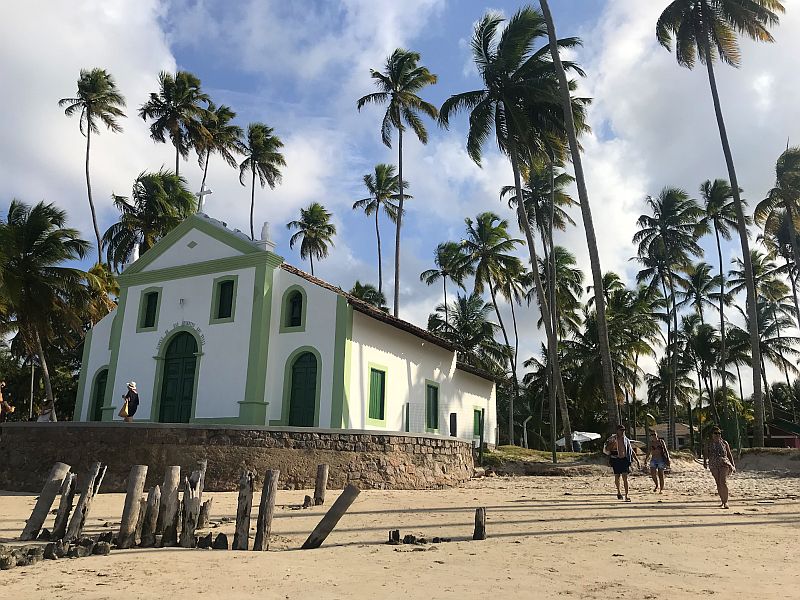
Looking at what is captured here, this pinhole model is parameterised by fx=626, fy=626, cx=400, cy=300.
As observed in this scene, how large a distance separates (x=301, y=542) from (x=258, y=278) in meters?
11.7

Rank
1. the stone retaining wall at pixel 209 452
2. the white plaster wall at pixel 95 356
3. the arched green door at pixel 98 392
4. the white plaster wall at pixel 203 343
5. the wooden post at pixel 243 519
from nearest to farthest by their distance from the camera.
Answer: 1. the wooden post at pixel 243 519
2. the stone retaining wall at pixel 209 452
3. the white plaster wall at pixel 203 343
4. the arched green door at pixel 98 392
5. the white plaster wall at pixel 95 356

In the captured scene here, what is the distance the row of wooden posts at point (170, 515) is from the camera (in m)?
8.09

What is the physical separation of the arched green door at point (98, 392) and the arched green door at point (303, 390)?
757 centimetres

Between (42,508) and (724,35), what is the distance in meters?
27.7

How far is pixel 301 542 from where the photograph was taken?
856cm

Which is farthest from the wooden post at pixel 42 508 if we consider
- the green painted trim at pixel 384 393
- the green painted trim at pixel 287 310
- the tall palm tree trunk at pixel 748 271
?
the tall palm tree trunk at pixel 748 271

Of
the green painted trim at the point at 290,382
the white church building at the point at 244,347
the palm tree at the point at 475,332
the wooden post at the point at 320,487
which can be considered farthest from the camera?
the palm tree at the point at 475,332

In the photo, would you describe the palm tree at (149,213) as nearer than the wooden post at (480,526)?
No

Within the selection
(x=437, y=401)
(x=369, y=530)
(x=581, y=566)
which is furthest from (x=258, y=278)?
(x=581, y=566)

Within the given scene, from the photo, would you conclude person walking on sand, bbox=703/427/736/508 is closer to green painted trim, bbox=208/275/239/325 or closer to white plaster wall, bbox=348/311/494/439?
white plaster wall, bbox=348/311/494/439

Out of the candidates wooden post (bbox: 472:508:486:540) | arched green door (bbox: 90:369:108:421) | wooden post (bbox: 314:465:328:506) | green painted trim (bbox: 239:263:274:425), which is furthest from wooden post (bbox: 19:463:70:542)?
arched green door (bbox: 90:369:108:421)

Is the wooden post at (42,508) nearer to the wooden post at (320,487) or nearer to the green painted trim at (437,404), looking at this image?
the wooden post at (320,487)

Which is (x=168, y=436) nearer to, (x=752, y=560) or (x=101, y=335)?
(x=101, y=335)

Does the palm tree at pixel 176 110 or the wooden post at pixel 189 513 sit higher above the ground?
the palm tree at pixel 176 110
